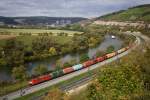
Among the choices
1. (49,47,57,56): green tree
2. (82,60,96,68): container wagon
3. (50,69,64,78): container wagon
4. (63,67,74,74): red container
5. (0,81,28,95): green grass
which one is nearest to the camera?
(0,81,28,95): green grass

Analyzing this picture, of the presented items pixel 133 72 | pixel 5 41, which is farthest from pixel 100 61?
pixel 133 72

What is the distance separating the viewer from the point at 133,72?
138 feet

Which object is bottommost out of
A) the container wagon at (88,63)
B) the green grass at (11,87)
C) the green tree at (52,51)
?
the green tree at (52,51)

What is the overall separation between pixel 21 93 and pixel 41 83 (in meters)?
8.96

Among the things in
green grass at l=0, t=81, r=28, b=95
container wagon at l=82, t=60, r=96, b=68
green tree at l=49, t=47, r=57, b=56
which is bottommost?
green tree at l=49, t=47, r=57, b=56

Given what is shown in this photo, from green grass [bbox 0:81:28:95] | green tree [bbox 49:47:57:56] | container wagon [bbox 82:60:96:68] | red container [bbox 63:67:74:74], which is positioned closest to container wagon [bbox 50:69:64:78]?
red container [bbox 63:67:74:74]

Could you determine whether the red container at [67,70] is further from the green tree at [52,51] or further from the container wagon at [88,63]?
the green tree at [52,51]

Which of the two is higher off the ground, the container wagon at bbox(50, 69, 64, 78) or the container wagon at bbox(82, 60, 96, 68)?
the container wagon at bbox(50, 69, 64, 78)

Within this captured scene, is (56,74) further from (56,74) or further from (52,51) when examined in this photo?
(52,51)

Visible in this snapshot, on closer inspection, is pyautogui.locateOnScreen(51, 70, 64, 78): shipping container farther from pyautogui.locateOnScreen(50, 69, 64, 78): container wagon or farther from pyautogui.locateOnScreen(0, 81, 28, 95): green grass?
pyautogui.locateOnScreen(0, 81, 28, 95): green grass

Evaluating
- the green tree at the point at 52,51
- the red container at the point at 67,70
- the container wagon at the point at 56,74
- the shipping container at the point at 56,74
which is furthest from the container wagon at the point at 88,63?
the green tree at the point at 52,51

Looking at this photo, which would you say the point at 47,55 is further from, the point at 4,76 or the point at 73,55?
the point at 4,76

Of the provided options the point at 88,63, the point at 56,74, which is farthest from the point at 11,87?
the point at 88,63

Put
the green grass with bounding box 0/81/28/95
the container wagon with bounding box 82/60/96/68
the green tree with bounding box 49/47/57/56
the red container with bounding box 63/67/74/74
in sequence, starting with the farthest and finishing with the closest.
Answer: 1. the green tree with bounding box 49/47/57/56
2. the container wagon with bounding box 82/60/96/68
3. the red container with bounding box 63/67/74/74
4. the green grass with bounding box 0/81/28/95
